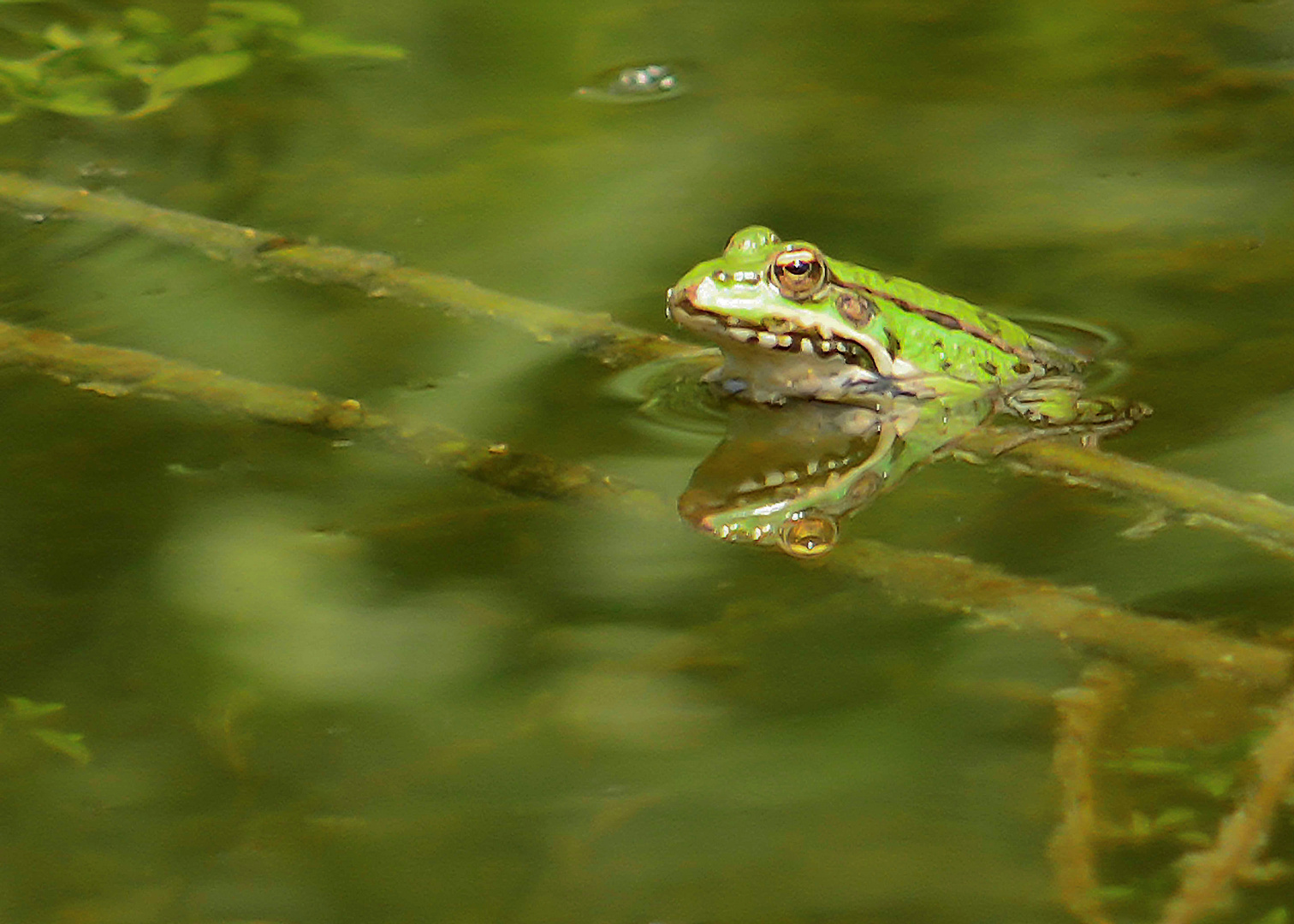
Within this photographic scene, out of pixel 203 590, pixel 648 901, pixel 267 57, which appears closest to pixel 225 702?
pixel 203 590

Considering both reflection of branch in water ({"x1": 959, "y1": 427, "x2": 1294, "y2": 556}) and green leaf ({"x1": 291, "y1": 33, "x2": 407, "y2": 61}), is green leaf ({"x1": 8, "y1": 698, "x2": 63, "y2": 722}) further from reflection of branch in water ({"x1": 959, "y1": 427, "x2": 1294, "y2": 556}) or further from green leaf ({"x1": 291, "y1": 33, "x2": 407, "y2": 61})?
green leaf ({"x1": 291, "y1": 33, "x2": 407, "y2": 61})

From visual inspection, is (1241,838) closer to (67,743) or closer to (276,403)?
(67,743)

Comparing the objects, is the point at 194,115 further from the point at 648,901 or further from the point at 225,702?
the point at 648,901

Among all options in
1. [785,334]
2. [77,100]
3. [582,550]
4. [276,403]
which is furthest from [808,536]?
[77,100]

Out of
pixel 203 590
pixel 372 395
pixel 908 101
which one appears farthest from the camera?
pixel 908 101

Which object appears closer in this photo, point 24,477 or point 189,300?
point 24,477

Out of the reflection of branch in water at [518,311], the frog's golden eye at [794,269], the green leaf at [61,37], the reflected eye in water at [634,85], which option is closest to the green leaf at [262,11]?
the green leaf at [61,37]

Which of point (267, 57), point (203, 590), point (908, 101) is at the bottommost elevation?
point (203, 590)
